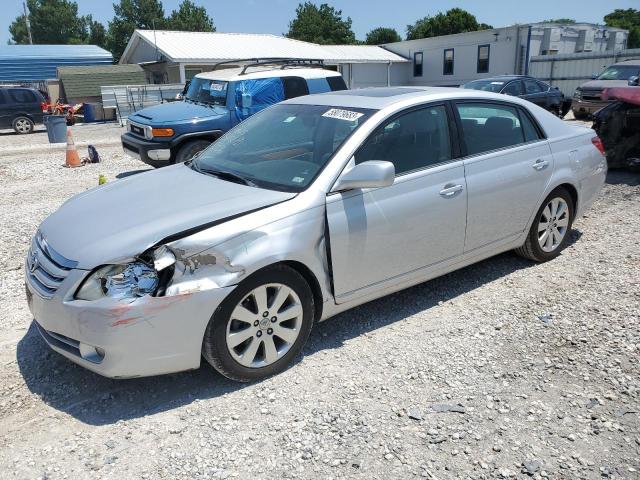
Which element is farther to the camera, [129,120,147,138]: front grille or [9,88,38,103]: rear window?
[9,88,38,103]: rear window

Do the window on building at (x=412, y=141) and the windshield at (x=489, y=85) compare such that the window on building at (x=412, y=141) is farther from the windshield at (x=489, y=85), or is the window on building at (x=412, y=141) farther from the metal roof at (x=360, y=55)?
the metal roof at (x=360, y=55)

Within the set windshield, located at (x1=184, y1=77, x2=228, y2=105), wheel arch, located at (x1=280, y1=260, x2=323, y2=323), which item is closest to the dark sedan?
windshield, located at (x1=184, y1=77, x2=228, y2=105)

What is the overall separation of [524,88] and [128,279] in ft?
51.0

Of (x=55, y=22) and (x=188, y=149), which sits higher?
(x=55, y=22)

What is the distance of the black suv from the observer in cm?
2067

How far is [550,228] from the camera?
4.96m

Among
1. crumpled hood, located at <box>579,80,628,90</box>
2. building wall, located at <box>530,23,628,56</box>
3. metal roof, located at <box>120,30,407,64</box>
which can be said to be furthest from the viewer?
building wall, located at <box>530,23,628,56</box>

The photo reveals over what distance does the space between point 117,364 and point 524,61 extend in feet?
102

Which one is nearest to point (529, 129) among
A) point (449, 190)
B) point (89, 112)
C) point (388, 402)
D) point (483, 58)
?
point (449, 190)

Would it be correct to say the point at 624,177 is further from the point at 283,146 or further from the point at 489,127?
the point at 283,146

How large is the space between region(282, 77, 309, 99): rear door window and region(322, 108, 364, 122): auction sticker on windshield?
6.31 m

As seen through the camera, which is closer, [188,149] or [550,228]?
[550,228]

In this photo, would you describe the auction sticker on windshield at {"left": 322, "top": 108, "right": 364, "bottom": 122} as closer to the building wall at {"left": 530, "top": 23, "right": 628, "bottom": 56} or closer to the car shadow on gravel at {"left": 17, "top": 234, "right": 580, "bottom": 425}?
the car shadow on gravel at {"left": 17, "top": 234, "right": 580, "bottom": 425}

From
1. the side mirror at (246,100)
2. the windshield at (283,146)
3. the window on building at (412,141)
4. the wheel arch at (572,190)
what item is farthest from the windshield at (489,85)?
the windshield at (283,146)
